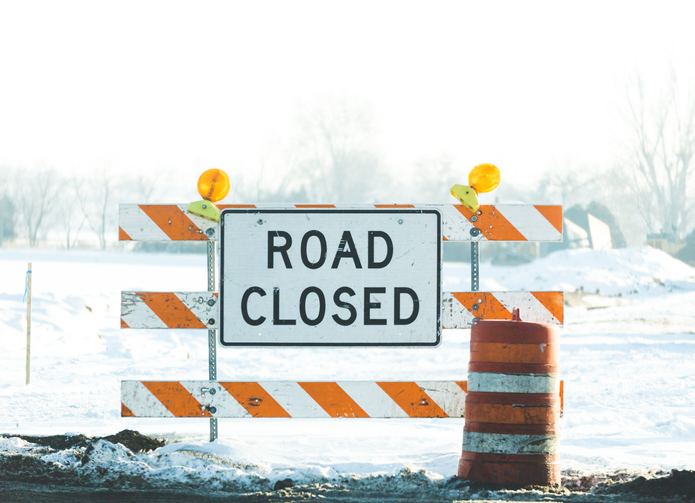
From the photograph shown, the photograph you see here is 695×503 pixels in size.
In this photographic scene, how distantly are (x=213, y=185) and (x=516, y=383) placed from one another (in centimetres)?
230

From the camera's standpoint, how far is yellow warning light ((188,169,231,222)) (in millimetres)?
5012

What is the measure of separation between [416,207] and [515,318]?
3.19ft

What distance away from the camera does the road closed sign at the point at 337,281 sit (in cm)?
498

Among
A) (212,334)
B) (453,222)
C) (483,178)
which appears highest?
(483,178)

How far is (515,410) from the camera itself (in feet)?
14.8

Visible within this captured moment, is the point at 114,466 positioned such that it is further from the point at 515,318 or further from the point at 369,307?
the point at 515,318

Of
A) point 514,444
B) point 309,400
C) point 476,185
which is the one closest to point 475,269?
point 476,185

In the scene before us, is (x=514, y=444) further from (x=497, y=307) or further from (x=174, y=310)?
(x=174, y=310)

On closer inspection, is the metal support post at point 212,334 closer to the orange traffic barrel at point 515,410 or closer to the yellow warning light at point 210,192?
the yellow warning light at point 210,192

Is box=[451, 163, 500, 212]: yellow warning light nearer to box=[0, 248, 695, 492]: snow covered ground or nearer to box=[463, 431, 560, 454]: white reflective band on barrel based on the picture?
box=[463, 431, 560, 454]: white reflective band on barrel

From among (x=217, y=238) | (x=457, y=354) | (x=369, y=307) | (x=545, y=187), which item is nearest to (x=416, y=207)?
(x=369, y=307)

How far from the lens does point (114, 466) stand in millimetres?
4934

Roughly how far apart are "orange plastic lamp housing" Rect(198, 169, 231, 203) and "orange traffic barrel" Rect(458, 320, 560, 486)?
6.33 ft

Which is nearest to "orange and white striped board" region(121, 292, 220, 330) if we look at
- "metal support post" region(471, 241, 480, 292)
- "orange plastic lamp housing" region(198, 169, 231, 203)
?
"orange plastic lamp housing" region(198, 169, 231, 203)
